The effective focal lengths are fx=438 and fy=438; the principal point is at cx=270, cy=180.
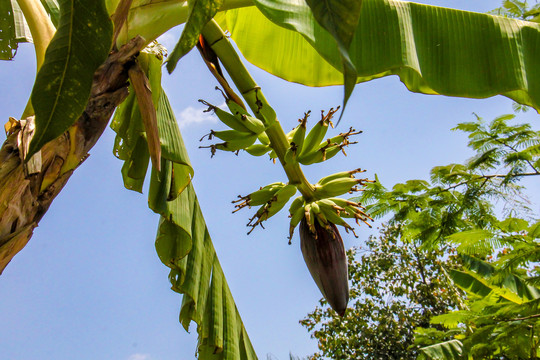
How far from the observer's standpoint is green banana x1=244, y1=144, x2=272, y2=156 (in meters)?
1.34

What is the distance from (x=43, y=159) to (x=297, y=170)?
676 mm

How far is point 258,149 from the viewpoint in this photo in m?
1.35

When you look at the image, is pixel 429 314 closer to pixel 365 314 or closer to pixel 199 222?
pixel 365 314

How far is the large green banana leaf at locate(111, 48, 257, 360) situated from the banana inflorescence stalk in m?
0.14

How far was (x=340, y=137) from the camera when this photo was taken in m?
1.29

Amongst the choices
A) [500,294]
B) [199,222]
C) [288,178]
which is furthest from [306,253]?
[500,294]

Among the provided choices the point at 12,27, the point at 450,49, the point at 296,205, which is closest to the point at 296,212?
the point at 296,205

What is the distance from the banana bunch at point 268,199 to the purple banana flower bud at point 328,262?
0.34 feet

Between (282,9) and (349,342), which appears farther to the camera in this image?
(349,342)

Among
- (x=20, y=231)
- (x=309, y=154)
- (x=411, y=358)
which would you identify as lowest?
(x=411, y=358)

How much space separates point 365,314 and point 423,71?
6.60 m

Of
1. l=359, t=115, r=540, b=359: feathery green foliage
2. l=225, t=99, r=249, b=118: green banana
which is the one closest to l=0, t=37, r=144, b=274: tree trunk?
l=225, t=99, r=249, b=118: green banana

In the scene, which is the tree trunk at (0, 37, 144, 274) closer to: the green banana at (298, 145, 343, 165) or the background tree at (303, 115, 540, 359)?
the green banana at (298, 145, 343, 165)

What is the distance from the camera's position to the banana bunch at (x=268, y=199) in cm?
125
